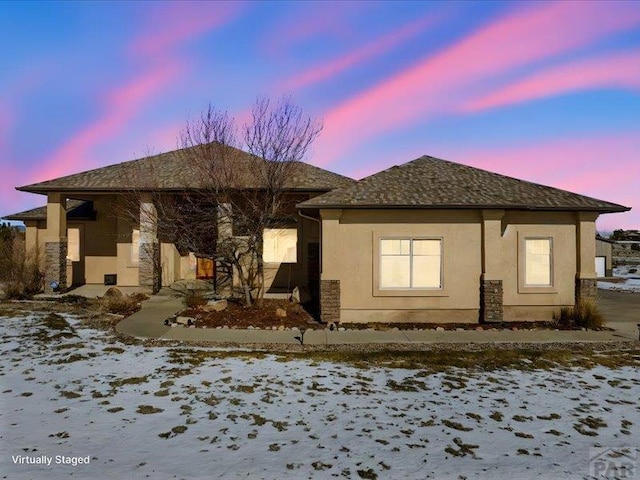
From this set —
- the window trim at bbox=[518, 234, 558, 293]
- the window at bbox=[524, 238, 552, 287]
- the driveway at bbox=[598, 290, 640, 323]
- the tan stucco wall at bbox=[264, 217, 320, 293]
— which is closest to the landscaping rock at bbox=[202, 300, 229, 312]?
the tan stucco wall at bbox=[264, 217, 320, 293]

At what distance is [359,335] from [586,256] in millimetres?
7480

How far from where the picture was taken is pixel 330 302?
1147 centimetres

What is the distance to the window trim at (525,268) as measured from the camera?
12062mm

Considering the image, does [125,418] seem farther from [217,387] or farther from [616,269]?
[616,269]

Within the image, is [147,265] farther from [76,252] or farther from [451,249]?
[451,249]

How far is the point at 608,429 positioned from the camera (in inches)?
207

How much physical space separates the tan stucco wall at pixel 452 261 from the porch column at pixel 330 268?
0.03 metres

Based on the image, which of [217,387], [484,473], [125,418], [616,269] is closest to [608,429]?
[484,473]

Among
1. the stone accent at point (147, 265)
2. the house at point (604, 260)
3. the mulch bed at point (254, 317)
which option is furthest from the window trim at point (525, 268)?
the house at point (604, 260)

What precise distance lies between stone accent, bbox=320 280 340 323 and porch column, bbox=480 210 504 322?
13.9 ft

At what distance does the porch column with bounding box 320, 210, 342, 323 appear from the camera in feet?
37.6

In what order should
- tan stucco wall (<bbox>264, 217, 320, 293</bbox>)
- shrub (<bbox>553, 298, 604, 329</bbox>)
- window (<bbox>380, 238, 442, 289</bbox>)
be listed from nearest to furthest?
1. shrub (<bbox>553, 298, 604, 329</bbox>)
2. window (<bbox>380, 238, 442, 289</bbox>)
3. tan stucco wall (<bbox>264, 217, 320, 293</bbox>)

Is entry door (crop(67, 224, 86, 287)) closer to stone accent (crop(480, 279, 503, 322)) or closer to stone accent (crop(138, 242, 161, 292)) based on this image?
stone accent (crop(138, 242, 161, 292))

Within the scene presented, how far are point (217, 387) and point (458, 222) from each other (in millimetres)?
8340
